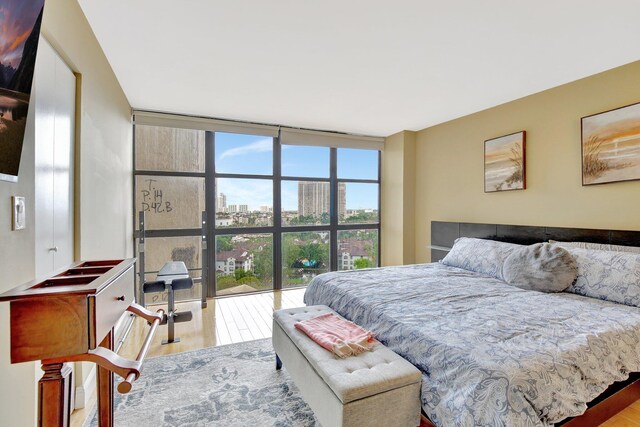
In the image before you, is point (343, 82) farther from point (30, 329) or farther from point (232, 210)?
point (30, 329)

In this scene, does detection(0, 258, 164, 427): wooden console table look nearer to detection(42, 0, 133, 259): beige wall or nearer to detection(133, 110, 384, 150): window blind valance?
detection(42, 0, 133, 259): beige wall

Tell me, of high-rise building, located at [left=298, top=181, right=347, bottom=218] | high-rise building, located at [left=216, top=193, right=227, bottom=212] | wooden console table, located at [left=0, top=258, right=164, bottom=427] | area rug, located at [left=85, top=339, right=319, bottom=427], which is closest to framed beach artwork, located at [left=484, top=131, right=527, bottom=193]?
high-rise building, located at [left=298, top=181, right=347, bottom=218]

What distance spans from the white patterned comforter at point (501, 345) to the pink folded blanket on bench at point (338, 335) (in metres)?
0.12

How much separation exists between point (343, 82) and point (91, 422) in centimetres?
316

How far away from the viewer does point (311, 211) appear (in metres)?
4.73

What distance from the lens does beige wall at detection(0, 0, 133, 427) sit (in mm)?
1125

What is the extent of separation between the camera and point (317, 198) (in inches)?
188

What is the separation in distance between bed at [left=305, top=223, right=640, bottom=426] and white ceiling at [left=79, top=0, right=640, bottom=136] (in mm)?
1575

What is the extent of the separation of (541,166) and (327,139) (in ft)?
8.94

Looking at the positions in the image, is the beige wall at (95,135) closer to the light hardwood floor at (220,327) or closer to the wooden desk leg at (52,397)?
the light hardwood floor at (220,327)

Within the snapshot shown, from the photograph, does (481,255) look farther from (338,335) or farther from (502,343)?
(338,335)

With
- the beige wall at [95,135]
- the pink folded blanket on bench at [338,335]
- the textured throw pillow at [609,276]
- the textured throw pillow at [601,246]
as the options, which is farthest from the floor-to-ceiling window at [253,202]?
the textured throw pillow at [609,276]

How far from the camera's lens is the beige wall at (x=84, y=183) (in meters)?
1.12

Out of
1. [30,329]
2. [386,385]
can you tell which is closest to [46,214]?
[30,329]
